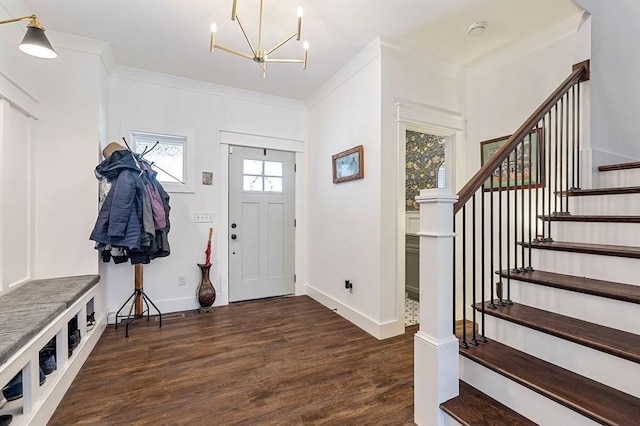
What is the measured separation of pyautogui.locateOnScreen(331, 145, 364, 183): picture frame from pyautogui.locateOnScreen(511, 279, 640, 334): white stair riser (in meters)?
1.72

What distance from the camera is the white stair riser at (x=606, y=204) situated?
190 centimetres

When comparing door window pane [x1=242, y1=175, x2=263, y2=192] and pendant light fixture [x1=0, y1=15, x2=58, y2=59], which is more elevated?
pendant light fixture [x1=0, y1=15, x2=58, y2=59]

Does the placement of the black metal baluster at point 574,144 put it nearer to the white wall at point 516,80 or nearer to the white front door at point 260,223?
the white wall at point 516,80

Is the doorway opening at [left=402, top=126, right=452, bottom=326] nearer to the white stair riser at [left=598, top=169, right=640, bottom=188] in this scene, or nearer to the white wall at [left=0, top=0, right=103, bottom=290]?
the white stair riser at [left=598, top=169, right=640, bottom=188]

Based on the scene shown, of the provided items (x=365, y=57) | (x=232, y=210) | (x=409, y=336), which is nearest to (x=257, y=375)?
(x=409, y=336)

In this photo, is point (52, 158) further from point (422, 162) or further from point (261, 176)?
point (422, 162)

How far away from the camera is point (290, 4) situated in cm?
229

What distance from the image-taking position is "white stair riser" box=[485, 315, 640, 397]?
4.03 ft

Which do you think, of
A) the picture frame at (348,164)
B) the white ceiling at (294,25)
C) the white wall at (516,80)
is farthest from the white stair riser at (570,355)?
the white ceiling at (294,25)

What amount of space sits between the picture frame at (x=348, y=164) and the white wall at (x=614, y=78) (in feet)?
6.20

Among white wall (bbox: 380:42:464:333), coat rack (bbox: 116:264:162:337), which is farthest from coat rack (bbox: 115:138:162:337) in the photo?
white wall (bbox: 380:42:464:333)

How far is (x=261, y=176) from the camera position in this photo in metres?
4.02

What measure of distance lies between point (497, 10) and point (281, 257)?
3480 mm

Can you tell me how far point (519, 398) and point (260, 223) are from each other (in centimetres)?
324
